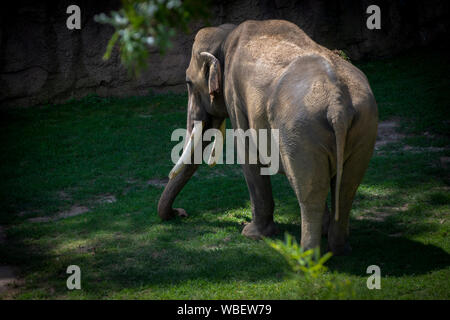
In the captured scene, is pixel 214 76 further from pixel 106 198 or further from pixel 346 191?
pixel 106 198

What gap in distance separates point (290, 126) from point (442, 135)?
6.13 metres

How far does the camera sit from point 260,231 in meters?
6.61

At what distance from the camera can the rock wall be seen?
13.5 meters

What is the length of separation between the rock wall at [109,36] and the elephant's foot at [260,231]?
8310mm

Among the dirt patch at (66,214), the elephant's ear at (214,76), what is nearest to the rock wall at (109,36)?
the dirt patch at (66,214)

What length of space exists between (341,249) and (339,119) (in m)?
1.68

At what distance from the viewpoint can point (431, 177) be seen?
26.8 ft

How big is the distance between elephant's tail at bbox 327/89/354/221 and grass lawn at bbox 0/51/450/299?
1.03 meters

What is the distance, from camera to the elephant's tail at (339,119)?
15.5 ft

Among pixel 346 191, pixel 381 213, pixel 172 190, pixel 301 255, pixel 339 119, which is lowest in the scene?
pixel 381 213

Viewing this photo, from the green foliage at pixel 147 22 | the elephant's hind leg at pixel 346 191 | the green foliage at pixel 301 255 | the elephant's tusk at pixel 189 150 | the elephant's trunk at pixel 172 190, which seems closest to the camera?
the green foliage at pixel 147 22

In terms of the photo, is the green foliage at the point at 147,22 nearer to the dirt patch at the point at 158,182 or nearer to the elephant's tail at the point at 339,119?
the elephant's tail at the point at 339,119

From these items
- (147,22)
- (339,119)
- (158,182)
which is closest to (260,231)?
(339,119)
